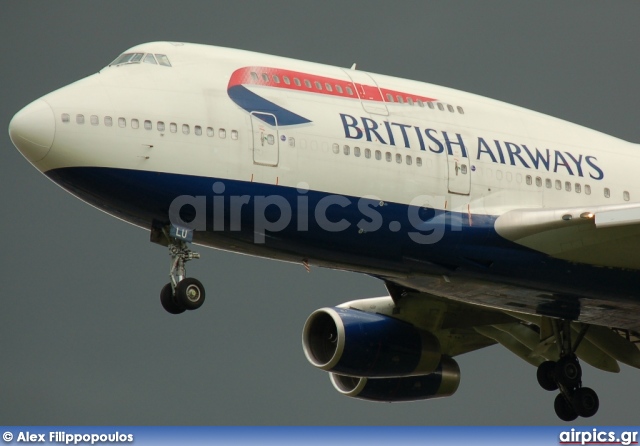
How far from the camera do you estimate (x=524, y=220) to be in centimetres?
2903

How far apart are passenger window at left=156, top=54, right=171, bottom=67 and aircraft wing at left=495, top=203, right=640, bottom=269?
682 cm

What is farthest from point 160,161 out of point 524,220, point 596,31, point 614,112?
point 596,31

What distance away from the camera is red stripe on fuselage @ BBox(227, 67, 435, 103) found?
90.3 ft

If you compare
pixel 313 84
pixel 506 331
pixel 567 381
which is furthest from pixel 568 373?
pixel 313 84

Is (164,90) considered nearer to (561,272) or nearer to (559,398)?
(561,272)

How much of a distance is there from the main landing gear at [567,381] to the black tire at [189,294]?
10286 mm

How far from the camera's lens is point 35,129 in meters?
25.7

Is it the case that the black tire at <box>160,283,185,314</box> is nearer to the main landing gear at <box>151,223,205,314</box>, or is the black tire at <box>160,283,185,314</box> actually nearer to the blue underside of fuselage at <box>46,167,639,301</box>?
the main landing gear at <box>151,223,205,314</box>

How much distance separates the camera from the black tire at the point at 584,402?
33.2m

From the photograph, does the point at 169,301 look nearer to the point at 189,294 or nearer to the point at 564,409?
the point at 189,294

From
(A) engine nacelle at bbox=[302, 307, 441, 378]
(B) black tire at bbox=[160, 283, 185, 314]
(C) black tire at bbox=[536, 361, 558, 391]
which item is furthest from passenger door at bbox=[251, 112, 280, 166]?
(C) black tire at bbox=[536, 361, 558, 391]

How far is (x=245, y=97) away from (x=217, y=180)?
168cm

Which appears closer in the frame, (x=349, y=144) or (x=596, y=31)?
(x=349, y=144)

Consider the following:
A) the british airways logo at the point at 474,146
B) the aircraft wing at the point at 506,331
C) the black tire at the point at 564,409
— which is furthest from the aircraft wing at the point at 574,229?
the black tire at the point at 564,409
